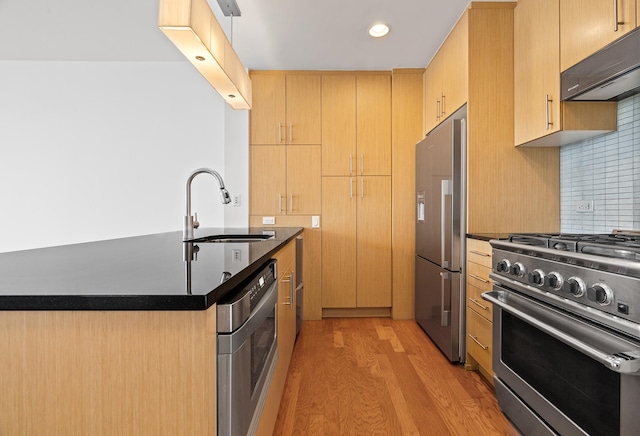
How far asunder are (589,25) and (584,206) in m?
1.01

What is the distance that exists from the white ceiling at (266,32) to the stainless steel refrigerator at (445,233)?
766mm

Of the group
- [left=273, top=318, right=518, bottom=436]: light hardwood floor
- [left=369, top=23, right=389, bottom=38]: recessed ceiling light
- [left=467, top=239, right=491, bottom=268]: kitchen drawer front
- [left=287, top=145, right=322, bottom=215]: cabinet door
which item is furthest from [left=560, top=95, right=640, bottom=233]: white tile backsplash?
[left=287, top=145, right=322, bottom=215]: cabinet door

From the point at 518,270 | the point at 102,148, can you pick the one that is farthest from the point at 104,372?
the point at 102,148

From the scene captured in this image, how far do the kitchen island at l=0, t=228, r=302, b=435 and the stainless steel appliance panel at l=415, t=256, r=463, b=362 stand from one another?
209 cm

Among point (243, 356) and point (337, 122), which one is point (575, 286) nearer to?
point (243, 356)

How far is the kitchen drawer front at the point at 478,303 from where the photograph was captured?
212 cm

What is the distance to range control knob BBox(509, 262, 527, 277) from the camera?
1.67m

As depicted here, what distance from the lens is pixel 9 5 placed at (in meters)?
2.79

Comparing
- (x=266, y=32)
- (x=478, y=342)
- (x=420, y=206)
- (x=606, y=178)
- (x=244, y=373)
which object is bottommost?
(x=478, y=342)

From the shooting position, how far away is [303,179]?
3.62m

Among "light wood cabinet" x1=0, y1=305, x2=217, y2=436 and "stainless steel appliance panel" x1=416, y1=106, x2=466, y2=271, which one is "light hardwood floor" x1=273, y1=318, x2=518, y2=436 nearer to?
"stainless steel appliance panel" x1=416, y1=106, x2=466, y2=271

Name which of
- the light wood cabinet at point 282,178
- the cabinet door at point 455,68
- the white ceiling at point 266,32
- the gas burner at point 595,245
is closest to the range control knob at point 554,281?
the gas burner at point 595,245

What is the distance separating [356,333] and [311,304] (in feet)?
1.90

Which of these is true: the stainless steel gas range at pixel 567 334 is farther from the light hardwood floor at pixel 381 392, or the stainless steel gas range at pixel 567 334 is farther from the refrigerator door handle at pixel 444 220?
the refrigerator door handle at pixel 444 220
